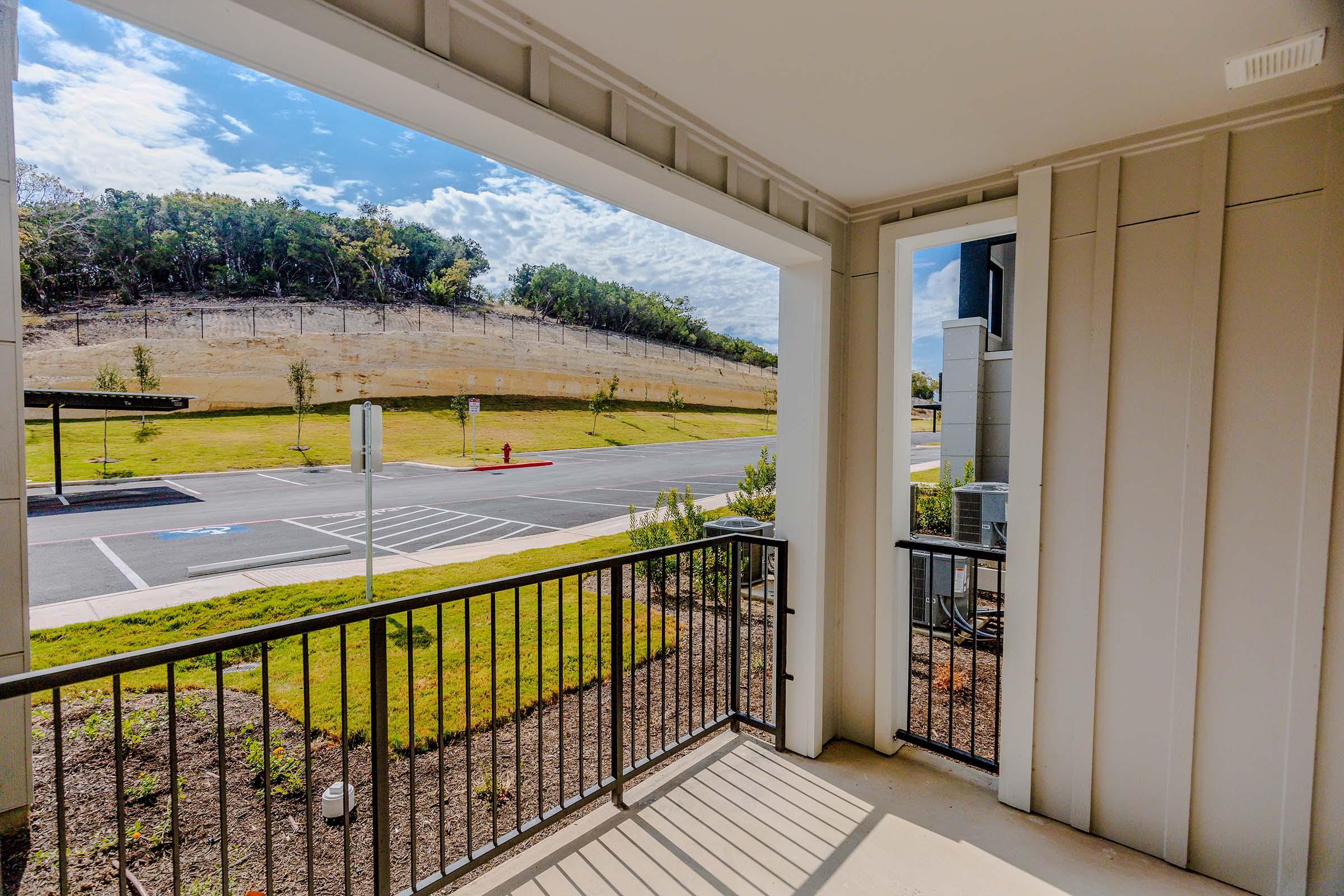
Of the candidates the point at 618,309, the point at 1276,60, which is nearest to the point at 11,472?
the point at 1276,60

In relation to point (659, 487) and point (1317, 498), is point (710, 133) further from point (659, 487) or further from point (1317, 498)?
point (659, 487)

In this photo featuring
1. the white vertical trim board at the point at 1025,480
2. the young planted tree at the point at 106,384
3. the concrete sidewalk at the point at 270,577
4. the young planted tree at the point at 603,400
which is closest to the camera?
the white vertical trim board at the point at 1025,480

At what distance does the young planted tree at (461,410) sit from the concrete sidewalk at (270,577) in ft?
3.89

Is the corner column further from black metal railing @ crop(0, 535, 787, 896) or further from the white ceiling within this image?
the white ceiling

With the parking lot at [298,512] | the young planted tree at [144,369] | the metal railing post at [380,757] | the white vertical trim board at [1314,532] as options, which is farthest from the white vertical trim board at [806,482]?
the young planted tree at [144,369]

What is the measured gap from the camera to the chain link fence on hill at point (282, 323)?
2607mm

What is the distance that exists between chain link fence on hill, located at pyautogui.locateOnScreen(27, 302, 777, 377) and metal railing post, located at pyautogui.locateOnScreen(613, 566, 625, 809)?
2812 mm

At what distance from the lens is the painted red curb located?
5.19 m

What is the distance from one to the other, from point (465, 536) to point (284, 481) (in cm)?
231

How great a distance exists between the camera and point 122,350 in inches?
108

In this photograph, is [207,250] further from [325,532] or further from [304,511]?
[325,532]

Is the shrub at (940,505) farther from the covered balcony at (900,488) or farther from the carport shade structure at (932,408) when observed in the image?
the covered balcony at (900,488)

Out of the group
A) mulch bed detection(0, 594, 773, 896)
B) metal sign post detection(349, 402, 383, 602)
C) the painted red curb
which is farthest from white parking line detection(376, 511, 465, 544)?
mulch bed detection(0, 594, 773, 896)

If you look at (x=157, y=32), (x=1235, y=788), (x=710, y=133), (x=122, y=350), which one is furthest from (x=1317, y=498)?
(x=122, y=350)
